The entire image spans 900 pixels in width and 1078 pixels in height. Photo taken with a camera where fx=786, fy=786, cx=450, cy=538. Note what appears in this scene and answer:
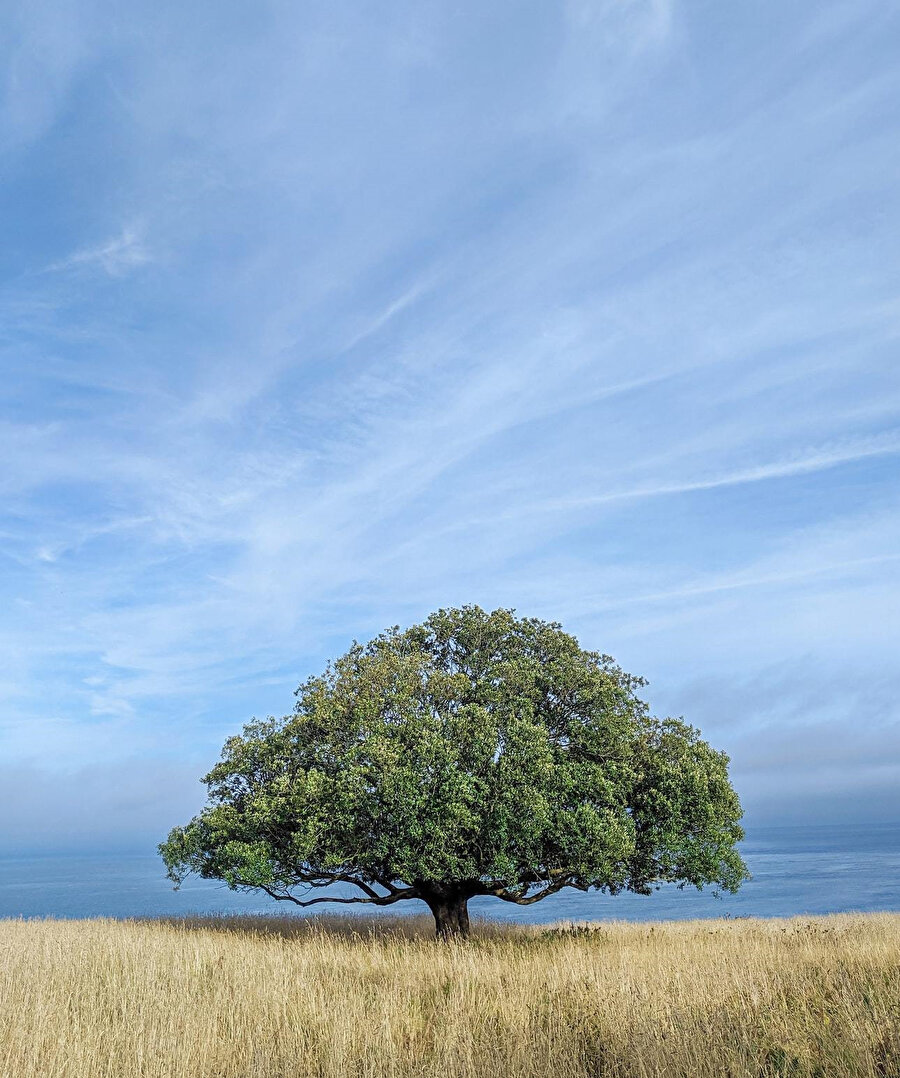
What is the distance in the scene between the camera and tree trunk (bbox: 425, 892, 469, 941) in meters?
23.0

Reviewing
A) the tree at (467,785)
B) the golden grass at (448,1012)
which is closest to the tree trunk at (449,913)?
the tree at (467,785)

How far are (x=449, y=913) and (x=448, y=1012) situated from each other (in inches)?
500

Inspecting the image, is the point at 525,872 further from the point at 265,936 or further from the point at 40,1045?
the point at 40,1045

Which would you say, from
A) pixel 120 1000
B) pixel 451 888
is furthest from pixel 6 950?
pixel 451 888

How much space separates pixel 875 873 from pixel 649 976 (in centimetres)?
11358

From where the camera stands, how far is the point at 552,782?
821 inches

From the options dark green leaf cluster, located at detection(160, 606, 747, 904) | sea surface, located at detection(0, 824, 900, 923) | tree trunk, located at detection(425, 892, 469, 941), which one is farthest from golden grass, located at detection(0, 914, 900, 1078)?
sea surface, located at detection(0, 824, 900, 923)

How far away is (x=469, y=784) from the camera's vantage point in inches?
786

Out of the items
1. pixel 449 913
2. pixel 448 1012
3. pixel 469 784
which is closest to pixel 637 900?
pixel 449 913

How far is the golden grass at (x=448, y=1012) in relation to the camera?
9.12 m

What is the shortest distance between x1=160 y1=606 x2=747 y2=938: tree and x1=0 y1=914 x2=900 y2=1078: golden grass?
2.79 metres

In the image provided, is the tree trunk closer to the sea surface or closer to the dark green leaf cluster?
the dark green leaf cluster

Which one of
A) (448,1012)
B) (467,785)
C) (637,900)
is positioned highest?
(467,785)

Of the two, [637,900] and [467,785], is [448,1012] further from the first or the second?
[637,900]
